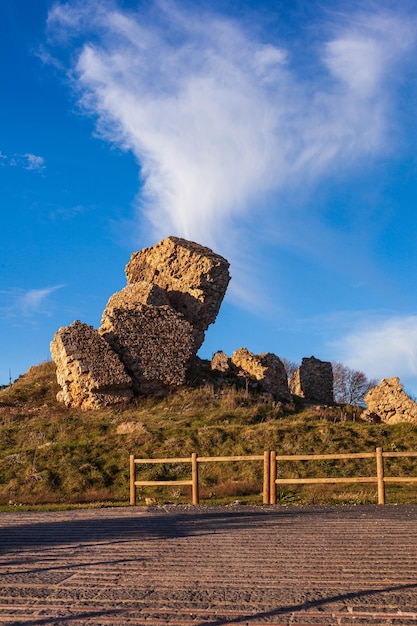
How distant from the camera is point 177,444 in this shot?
2381 centimetres

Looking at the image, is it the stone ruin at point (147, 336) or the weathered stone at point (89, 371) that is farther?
the stone ruin at point (147, 336)

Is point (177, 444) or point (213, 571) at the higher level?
point (177, 444)

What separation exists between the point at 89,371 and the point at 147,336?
3428mm

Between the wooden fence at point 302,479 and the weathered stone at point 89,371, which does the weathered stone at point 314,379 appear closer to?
the weathered stone at point 89,371

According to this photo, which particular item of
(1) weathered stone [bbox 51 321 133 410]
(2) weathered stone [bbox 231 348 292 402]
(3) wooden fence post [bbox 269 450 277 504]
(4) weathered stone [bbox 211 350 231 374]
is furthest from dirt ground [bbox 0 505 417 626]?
(4) weathered stone [bbox 211 350 231 374]

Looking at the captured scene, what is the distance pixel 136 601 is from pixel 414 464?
Result: 695 inches

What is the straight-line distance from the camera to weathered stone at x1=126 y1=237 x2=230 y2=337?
3531 cm

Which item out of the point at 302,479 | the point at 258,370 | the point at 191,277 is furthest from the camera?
the point at 191,277

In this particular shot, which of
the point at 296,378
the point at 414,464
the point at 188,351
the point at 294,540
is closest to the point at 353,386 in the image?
the point at 296,378

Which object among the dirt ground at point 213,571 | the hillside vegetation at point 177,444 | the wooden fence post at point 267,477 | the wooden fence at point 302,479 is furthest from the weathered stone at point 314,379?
the dirt ground at point 213,571

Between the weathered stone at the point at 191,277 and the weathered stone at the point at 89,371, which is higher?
the weathered stone at the point at 191,277

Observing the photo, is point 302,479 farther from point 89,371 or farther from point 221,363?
point 221,363

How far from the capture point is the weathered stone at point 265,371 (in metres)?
34.3

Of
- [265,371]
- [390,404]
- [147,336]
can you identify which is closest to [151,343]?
[147,336]
